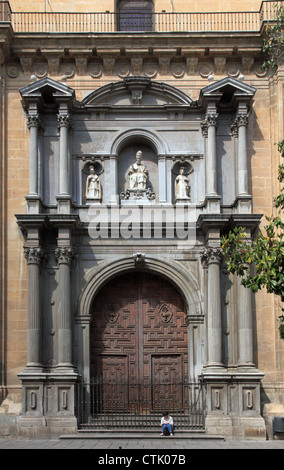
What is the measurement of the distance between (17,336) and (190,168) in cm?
676

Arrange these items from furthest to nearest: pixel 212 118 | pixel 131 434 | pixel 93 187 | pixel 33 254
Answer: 1. pixel 93 187
2. pixel 212 118
3. pixel 33 254
4. pixel 131 434

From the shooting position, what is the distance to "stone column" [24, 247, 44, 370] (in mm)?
22438

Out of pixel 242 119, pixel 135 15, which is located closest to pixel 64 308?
pixel 242 119

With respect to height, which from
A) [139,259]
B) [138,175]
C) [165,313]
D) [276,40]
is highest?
[276,40]

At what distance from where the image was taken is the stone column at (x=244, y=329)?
2252 cm

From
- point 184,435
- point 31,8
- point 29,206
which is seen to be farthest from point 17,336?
point 31,8

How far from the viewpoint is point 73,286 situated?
77.1ft

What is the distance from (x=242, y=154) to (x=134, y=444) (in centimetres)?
850

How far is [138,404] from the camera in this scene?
2323cm

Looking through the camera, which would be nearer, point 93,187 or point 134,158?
point 93,187

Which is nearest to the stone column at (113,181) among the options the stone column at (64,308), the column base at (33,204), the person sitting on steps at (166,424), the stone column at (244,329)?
the stone column at (64,308)

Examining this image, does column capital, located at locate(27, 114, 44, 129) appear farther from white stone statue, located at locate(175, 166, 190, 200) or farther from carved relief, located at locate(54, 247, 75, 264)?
white stone statue, located at locate(175, 166, 190, 200)

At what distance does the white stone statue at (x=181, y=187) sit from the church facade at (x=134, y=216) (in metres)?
0.09

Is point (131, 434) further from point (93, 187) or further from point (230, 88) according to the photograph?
point (230, 88)
